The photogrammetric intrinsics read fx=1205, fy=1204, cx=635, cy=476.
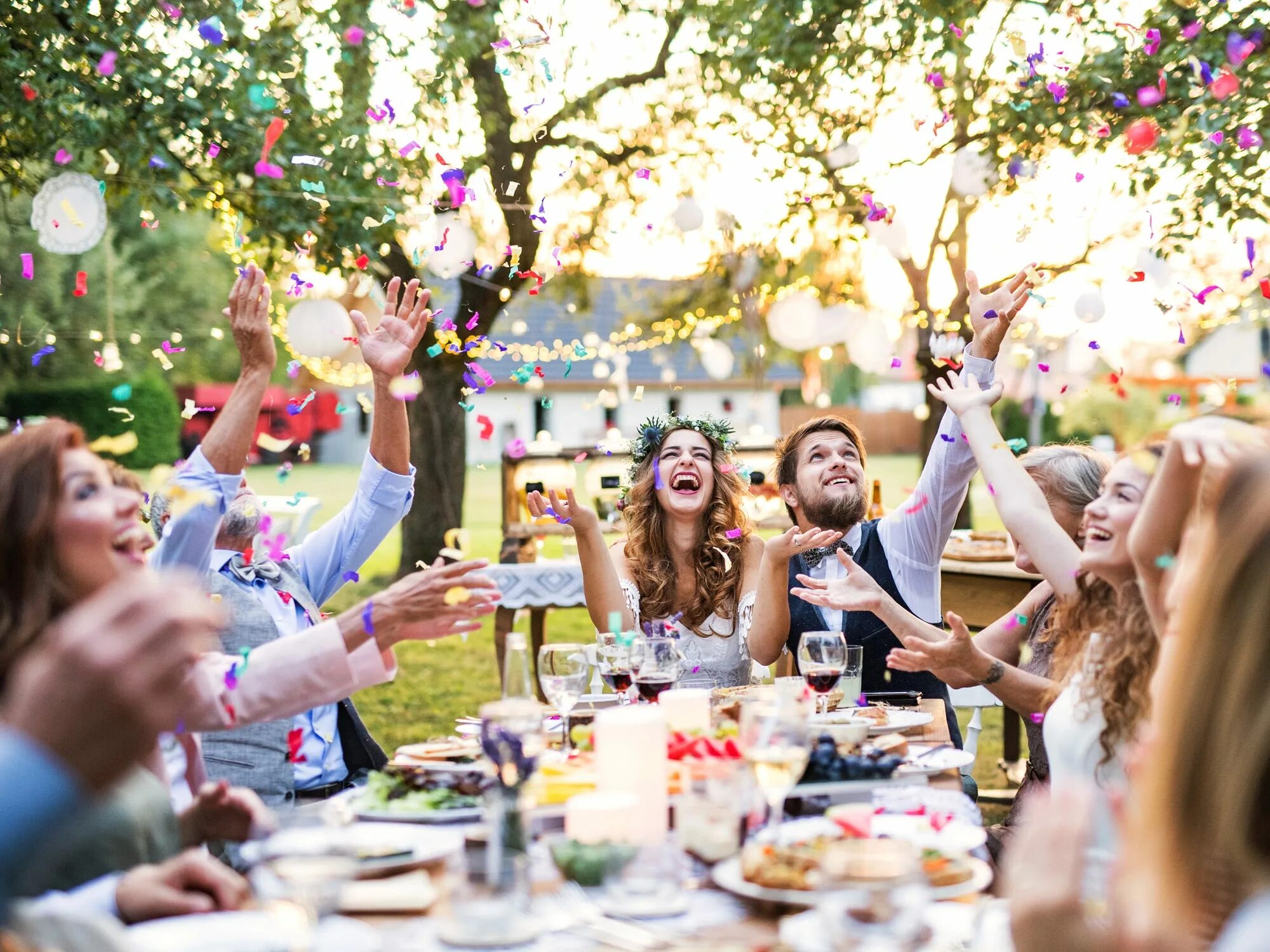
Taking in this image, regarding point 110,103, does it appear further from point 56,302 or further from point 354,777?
point 56,302

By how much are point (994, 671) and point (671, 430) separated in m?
1.69

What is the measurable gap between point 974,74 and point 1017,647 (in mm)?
4718

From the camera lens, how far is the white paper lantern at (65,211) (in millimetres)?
5750

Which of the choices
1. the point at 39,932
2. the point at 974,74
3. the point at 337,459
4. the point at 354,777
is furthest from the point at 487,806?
the point at 337,459

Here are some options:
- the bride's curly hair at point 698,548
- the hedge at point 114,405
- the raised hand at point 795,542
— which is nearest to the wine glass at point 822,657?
the raised hand at point 795,542

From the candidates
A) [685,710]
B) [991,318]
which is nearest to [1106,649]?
[685,710]

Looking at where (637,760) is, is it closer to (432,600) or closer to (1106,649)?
(432,600)

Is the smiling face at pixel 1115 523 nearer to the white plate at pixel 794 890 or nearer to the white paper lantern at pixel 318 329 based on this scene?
the white plate at pixel 794 890

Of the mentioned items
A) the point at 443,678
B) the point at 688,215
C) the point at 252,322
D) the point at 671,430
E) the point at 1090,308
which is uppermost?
the point at 688,215

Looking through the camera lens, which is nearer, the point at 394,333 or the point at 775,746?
the point at 775,746

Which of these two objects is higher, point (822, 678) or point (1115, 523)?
point (1115, 523)

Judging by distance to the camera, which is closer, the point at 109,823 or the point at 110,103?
the point at 109,823

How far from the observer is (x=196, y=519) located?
2.49 metres

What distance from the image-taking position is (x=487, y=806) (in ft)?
6.49
